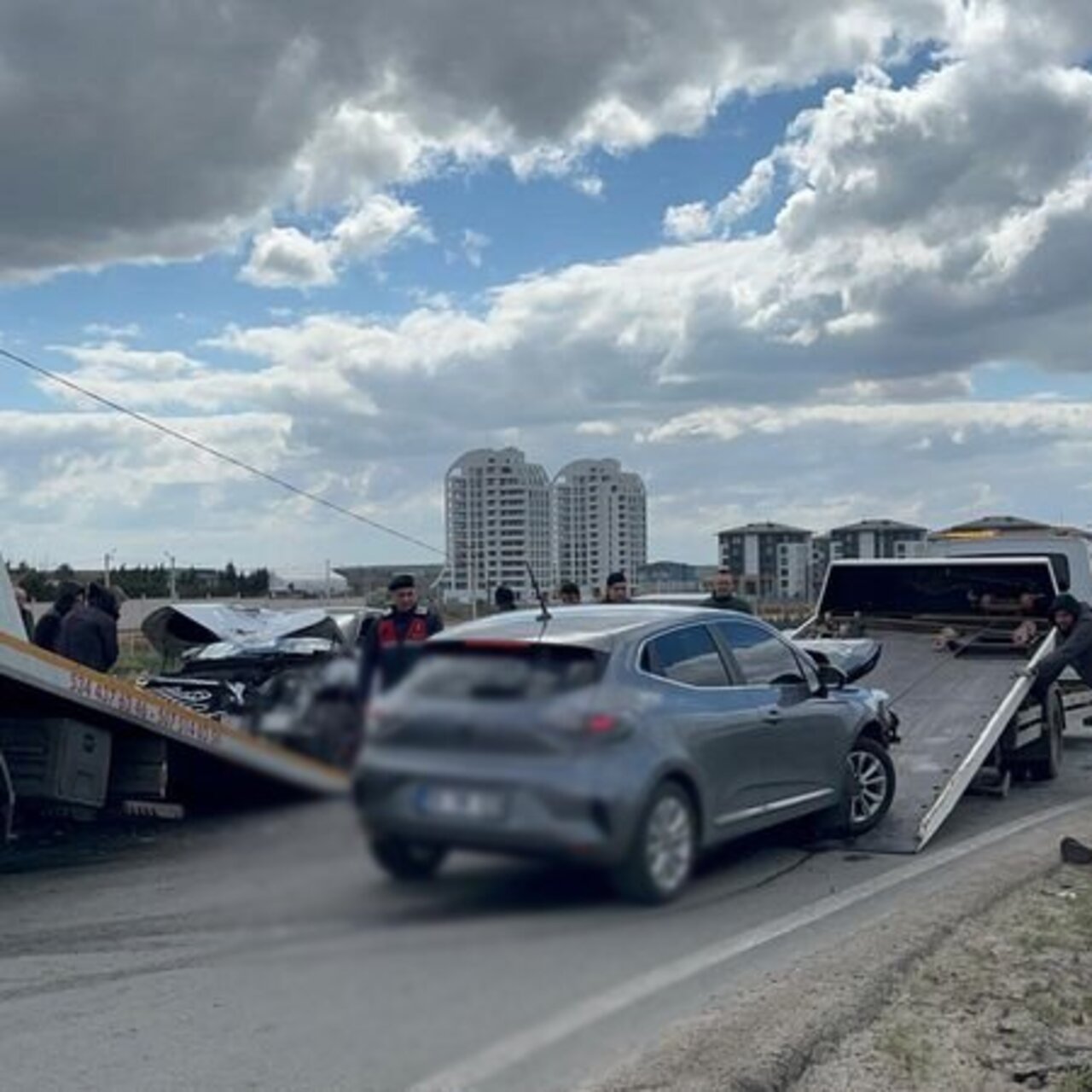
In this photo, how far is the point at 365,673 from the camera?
1377 mm

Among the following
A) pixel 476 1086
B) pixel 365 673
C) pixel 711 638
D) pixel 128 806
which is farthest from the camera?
pixel 128 806

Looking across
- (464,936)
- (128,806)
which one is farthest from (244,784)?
(128,806)

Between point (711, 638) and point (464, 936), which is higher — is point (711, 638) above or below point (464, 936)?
above

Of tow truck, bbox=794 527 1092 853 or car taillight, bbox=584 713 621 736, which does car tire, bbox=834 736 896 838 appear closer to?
tow truck, bbox=794 527 1092 853

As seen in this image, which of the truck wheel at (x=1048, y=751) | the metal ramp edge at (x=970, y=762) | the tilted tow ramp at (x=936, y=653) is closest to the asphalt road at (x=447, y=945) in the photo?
the tilted tow ramp at (x=936, y=653)

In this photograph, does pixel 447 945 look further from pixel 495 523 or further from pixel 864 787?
pixel 864 787

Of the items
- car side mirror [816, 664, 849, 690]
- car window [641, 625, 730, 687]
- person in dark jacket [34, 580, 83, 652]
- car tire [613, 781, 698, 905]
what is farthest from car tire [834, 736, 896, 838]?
person in dark jacket [34, 580, 83, 652]

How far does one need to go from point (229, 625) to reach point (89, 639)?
507 cm

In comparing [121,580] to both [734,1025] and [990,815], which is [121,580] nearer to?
[734,1025]

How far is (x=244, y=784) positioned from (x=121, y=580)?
219cm

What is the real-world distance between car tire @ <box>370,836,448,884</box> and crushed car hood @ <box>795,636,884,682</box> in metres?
1.14

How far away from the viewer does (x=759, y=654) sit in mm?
2102

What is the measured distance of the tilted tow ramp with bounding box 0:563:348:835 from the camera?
1508 millimetres

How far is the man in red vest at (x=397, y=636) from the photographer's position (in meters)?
1.37
